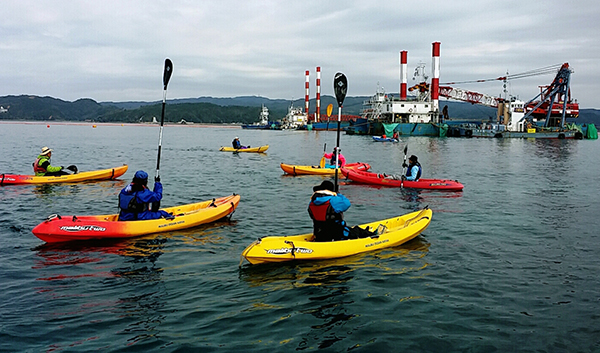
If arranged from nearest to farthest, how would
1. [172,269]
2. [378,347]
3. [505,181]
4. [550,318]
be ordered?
[378,347] → [550,318] → [172,269] → [505,181]

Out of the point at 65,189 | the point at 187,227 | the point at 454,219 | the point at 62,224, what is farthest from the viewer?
the point at 65,189

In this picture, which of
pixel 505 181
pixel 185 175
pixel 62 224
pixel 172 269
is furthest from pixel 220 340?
pixel 505 181

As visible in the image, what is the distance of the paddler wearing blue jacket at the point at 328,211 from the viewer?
8945 mm

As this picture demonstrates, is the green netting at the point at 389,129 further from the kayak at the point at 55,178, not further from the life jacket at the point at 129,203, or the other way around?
the life jacket at the point at 129,203

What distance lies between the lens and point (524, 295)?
7945mm

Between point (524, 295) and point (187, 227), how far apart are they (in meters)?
8.27

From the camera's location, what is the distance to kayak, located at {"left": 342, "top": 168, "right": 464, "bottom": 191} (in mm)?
19516

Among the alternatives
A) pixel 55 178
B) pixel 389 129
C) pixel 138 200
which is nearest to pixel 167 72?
pixel 138 200

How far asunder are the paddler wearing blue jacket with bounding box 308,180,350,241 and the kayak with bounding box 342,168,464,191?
10725mm

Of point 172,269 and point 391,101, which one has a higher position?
point 391,101

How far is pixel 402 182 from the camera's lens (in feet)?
65.3

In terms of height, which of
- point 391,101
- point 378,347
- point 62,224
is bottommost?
point 378,347

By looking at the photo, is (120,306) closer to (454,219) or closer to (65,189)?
(454,219)

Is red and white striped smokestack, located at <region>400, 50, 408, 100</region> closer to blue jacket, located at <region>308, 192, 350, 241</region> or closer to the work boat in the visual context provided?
the work boat
